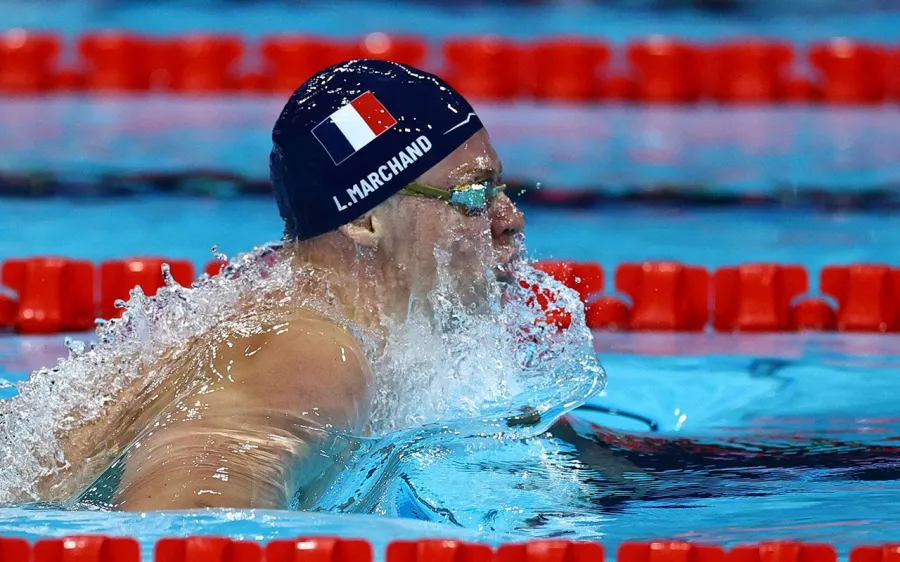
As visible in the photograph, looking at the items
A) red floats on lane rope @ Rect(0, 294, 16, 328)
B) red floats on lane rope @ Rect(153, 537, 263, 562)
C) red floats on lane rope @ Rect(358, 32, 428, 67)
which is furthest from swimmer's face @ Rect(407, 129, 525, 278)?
red floats on lane rope @ Rect(358, 32, 428, 67)

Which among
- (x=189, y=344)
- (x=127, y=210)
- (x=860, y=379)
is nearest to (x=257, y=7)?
(x=127, y=210)

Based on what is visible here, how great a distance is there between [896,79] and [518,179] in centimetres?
200

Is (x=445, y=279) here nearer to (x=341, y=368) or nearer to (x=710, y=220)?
(x=341, y=368)

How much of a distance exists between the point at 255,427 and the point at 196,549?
0.27m

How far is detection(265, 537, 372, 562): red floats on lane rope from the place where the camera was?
213 centimetres

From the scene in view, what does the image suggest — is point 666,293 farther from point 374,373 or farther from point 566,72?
point 566,72

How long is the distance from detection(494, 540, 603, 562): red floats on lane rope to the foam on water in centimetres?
43

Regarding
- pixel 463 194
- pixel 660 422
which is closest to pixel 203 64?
pixel 660 422

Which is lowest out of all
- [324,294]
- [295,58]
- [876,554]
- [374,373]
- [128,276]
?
[876,554]

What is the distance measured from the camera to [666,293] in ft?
14.0

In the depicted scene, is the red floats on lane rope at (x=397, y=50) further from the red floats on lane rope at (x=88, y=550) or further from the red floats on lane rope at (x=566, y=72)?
the red floats on lane rope at (x=88, y=550)

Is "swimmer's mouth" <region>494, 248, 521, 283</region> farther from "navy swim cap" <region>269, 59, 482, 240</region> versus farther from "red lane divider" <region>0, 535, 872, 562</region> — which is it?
"red lane divider" <region>0, 535, 872, 562</region>

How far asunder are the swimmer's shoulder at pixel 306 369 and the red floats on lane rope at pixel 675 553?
1.84 ft

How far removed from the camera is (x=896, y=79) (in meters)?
6.23
